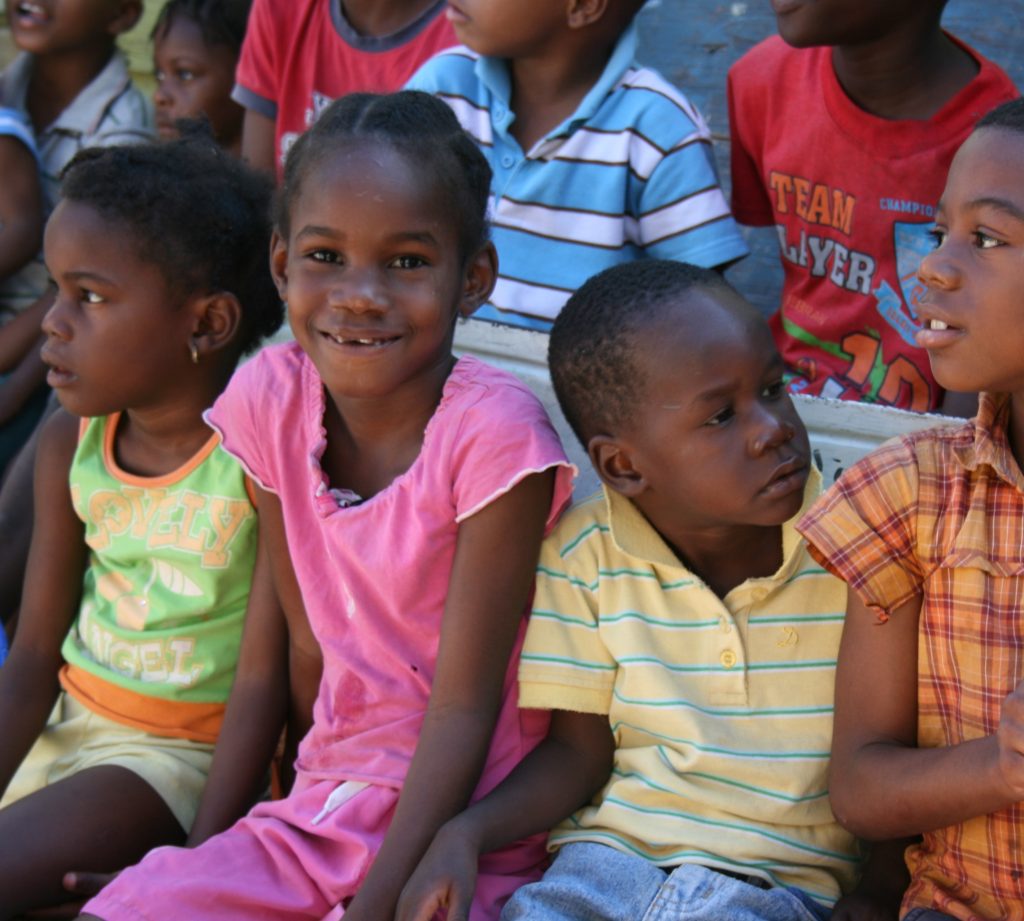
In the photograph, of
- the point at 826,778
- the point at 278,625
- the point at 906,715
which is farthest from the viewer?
the point at 278,625

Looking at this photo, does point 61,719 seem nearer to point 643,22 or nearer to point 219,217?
point 219,217

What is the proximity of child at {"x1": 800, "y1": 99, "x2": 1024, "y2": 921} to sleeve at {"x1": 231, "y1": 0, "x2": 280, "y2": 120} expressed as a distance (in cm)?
238

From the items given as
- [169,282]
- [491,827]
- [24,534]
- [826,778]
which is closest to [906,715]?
[826,778]

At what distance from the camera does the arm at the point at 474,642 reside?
2.08 m

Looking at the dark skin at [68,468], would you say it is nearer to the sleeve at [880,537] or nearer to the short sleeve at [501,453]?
the short sleeve at [501,453]

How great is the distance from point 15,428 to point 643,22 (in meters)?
2.08

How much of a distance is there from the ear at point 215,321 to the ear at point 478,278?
573 millimetres

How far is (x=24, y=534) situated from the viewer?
→ 10.1ft

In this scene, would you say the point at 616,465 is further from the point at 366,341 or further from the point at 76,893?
the point at 76,893

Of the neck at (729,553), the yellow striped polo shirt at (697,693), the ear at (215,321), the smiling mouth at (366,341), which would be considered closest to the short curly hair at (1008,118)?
the yellow striped polo shirt at (697,693)

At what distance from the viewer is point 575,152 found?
297cm

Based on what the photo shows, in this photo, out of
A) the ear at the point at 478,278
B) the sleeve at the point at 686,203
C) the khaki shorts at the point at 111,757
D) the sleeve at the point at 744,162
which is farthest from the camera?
the sleeve at the point at 744,162

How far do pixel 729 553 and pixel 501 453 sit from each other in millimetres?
398

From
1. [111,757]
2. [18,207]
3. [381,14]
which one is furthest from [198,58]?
[111,757]
